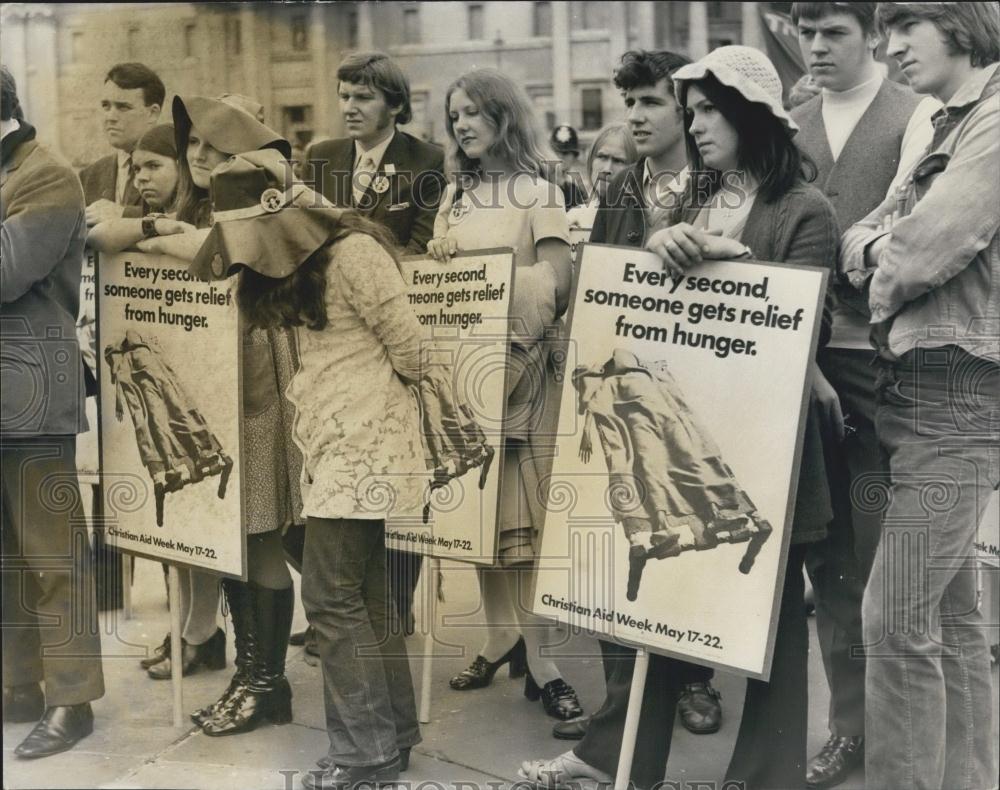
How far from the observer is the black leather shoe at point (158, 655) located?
4309 millimetres

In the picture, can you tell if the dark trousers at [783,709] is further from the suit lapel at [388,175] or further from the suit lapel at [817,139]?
the suit lapel at [388,175]

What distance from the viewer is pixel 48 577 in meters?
4.16

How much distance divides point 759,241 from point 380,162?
142 cm

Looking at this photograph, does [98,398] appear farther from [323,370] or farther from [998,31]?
[998,31]

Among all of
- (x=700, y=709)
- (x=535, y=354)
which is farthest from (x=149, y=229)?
(x=700, y=709)

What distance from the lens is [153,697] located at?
14.0ft

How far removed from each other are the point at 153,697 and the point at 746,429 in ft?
7.32

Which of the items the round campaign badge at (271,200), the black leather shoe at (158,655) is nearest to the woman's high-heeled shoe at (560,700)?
the black leather shoe at (158,655)

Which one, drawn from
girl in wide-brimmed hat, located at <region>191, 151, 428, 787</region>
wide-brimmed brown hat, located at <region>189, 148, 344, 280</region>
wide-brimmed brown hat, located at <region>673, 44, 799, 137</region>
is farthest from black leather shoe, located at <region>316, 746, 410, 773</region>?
wide-brimmed brown hat, located at <region>673, 44, 799, 137</region>

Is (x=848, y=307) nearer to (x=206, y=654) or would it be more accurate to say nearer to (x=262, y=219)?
(x=262, y=219)

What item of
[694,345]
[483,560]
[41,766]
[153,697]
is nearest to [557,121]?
[694,345]

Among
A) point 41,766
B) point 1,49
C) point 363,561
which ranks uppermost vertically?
point 1,49

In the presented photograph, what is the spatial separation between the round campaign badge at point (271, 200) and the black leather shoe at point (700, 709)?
6.37 feet

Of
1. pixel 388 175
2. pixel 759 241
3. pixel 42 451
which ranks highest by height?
pixel 388 175
